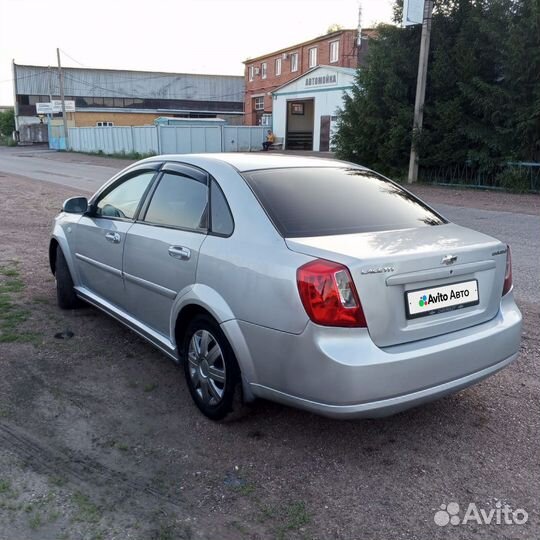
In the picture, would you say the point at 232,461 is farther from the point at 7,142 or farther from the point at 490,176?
the point at 7,142

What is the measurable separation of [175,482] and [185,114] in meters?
64.2

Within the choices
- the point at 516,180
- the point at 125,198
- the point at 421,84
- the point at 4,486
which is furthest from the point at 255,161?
the point at 421,84

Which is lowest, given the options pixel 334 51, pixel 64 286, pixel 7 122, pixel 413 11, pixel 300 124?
pixel 64 286

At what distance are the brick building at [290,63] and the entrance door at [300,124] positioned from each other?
2227mm

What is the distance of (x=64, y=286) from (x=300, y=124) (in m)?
37.1

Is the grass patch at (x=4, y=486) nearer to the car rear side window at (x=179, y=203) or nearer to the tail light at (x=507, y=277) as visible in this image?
the car rear side window at (x=179, y=203)

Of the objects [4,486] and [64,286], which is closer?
[4,486]

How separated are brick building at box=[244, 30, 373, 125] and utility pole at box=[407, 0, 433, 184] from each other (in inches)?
686

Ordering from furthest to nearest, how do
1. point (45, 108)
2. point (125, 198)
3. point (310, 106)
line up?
point (45, 108), point (310, 106), point (125, 198)

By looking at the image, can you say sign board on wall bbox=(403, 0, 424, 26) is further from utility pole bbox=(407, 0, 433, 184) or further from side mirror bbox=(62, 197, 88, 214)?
side mirror bbox=(62, 197, 88, 214)

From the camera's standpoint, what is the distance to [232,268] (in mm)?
3193

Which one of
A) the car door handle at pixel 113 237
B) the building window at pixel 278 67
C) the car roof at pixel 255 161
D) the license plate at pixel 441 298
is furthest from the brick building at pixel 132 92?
the license plate at pixel 441 298

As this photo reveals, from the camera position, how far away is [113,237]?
4441 mm

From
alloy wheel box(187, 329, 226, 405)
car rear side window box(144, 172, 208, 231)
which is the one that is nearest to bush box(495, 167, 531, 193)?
car rear side window box(144, 172, 208, 231)
